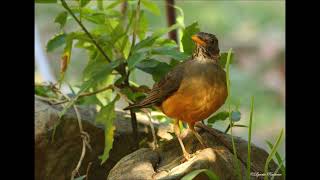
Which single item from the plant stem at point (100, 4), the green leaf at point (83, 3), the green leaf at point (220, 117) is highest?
the green leaf at point (83, 3)

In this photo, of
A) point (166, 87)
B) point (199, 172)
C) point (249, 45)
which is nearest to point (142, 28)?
point (166, 87)

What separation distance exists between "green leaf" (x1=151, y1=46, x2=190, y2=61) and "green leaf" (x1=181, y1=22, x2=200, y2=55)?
113 mm

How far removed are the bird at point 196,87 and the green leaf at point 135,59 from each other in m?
0.19

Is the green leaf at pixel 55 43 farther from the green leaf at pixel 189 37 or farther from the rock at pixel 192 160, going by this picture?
the rock at pixel 192 160

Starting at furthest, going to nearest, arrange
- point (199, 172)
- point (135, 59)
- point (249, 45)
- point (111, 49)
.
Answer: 1. point (249, 45)
2. point (111, 49)
3. point (135, 59)
4. point (199, 172)

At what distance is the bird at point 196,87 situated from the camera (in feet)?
10.3

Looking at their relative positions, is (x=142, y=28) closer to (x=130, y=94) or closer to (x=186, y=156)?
(x=130, y=94)

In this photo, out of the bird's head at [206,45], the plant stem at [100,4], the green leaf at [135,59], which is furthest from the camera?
the plant stem at [100,4]

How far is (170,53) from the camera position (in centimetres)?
363

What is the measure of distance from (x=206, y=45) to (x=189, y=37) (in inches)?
20.2

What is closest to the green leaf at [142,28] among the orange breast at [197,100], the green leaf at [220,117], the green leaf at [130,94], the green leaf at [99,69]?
the green leaf at [99,69]

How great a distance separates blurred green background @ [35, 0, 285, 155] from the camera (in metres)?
6.80

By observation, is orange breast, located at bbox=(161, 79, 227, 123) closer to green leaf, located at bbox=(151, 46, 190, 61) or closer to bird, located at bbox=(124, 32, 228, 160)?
bird, located at bbox=(124, 32, 228, 160)
